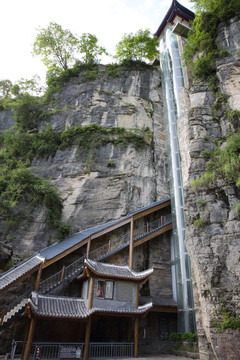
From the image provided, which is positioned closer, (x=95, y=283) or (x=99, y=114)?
(x=95, y=283)

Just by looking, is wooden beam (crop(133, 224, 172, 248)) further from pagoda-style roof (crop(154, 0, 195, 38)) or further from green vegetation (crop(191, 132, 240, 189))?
pagoda-style roof (crop(154, 0, 195, 38))

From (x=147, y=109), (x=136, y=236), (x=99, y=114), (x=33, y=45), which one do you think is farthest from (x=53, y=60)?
(x=136, y=236)

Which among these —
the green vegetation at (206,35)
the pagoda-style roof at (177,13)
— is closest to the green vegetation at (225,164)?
the green vegetation at (206,35)

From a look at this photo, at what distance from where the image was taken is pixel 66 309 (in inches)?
414

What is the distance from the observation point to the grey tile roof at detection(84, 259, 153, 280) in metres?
11.3

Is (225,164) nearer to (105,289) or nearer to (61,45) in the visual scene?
(105,289)

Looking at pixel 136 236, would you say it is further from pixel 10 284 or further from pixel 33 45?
pixel 33 45

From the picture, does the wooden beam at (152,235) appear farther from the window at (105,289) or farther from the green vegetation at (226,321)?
the green vegetation at (226,321)

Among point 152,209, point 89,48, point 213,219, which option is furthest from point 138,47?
point 213,219

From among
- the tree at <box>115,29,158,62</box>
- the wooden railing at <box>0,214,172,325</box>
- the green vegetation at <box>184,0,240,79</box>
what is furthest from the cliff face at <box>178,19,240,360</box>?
the tree at <box>115,29,158,62</box>

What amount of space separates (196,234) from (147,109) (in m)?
14.6

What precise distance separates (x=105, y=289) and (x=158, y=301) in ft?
12.5

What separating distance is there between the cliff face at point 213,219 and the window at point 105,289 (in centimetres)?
376

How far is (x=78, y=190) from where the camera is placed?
17.6m
